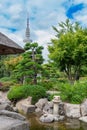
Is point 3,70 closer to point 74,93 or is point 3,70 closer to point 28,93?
point 28,93

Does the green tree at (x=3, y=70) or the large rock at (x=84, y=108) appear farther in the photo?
the green tree at (x=3, y=70)

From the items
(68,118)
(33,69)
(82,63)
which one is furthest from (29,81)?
(68,118)

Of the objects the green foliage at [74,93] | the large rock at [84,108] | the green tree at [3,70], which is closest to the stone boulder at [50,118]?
the large rock at [84,108]

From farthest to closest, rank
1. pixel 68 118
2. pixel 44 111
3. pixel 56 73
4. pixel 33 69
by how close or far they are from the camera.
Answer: pixel 56 73 < pixel 33 69 < pixel 44 111 < pixel 68 118

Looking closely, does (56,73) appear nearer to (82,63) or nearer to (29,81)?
(82,63)

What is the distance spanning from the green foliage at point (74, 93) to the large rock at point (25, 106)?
1.63 meters

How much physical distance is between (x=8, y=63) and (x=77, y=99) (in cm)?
1619

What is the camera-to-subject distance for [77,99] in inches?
469

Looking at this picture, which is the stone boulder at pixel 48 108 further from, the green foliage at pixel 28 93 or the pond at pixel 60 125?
the pond at pixel 60 125

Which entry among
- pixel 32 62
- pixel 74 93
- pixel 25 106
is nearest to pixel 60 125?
pixel 25 106

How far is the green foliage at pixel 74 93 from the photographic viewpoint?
39.2 ft

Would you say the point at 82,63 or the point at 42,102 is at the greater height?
the point at 82,63

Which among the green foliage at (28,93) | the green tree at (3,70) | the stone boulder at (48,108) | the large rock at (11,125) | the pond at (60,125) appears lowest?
the pond at (60,125)

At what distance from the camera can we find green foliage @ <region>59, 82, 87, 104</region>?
12.0 metres
